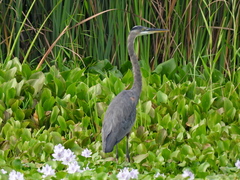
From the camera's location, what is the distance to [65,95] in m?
5.66

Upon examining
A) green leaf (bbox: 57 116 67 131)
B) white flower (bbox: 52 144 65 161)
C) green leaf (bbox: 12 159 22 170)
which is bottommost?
green leaf (bbox: 57 116 67 131)

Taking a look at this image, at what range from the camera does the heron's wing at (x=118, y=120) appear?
4.29m

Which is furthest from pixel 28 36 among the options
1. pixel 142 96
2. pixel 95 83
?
pixel 142 96

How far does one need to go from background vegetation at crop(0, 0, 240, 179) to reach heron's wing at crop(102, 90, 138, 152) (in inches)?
6.8

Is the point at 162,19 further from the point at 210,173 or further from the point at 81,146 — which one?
the point at 210,173

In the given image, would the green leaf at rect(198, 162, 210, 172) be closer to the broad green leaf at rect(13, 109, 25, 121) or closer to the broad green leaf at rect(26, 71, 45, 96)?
the broad green leaf at rect(13, 109, 25, 121)

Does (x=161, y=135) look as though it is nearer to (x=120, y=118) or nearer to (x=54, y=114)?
(x=120, y=118)

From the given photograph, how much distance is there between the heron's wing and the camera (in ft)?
14.1

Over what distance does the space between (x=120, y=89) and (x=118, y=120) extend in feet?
4.38

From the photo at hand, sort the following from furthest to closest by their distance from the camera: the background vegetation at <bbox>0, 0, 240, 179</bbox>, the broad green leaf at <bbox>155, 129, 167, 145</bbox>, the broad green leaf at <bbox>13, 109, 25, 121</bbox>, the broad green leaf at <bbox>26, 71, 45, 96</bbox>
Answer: the broad green leaf at <bbox>26, 71, 45, 96</bbox>, the broad green leaf at <bbox>13, 109, 25, 121</bbox>, the broad green leaf at <bbox>155, 129, 167, 145</bbox>, the background vegetation at <bbox>0, 0, 240, 179</bbox>

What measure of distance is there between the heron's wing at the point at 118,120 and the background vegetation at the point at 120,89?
0.17 m

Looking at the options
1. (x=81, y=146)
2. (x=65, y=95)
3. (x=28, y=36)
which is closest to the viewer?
(x=81, y=146)

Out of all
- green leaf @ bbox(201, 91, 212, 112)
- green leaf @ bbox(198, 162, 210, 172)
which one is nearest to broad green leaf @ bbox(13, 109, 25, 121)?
green leaf @ bbox(201, 91, 212, 112)

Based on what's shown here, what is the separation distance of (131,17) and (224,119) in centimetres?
170
